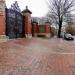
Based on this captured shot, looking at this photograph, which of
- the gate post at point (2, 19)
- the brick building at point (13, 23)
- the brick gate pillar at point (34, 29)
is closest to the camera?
the gate post at point (2, 19)

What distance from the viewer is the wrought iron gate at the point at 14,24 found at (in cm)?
2123

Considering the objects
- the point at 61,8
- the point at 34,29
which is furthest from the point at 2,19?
the point at 61,8

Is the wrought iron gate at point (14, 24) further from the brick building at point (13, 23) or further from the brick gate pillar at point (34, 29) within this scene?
the brick gate pillar at point (34, 29)

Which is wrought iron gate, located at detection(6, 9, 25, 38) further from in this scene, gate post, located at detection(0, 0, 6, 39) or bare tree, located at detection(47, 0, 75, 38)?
bare tree, located at detection(47, 0, 75, 38)

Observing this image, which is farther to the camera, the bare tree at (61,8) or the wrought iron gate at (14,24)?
the bare tree at (61,8)

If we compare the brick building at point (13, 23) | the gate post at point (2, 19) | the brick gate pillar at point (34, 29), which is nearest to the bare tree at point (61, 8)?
the brick gate pillar at point (34, 29)

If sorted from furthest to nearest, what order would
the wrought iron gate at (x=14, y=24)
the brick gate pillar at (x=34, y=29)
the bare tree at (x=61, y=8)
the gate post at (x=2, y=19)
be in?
1. the bare tree at (x=61, y=8)
2. the brick gate pillar at (x=34, y=29)
3. the wrought iron gate at (x=14, y=24)
4. the gate post at (x=2, y=19)

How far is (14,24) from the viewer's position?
76.3 feet

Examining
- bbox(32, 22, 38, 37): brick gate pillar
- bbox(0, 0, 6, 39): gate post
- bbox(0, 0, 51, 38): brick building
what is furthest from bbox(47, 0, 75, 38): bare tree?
bbox(0, 0, 6, 39): gate post

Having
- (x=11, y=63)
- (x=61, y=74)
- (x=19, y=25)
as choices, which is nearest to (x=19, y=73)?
(x=61, y=74)

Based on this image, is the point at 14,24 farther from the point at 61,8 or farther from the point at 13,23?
the point at 61,8

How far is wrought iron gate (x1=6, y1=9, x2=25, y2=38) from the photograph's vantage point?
21.2 meters

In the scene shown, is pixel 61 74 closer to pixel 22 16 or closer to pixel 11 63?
pixel 11 63

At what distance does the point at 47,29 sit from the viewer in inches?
1604
